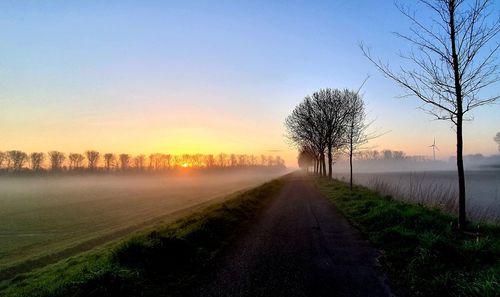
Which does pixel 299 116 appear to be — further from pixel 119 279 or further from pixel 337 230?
pixel 119 279

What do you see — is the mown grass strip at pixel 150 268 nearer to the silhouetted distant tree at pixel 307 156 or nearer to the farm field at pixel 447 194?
the farm field at pixel 447 194

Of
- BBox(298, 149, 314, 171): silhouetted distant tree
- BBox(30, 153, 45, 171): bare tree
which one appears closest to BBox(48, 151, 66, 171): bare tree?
BBox(30, 153, 45, 171): bare tree

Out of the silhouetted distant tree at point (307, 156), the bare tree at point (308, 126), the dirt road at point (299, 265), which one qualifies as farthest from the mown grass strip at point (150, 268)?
the silhouetted distant tree at point (307, 156)

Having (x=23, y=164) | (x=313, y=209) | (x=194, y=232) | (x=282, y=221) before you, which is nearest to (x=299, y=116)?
(x=313, y=209)

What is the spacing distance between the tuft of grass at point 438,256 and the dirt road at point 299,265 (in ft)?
1.73

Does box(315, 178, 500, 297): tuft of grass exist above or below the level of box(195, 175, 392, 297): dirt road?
above

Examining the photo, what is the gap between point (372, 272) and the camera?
6.89 m

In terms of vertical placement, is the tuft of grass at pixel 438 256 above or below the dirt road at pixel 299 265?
above

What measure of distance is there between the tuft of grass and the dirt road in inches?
20.8

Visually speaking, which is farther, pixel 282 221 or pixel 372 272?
pixel 282 221

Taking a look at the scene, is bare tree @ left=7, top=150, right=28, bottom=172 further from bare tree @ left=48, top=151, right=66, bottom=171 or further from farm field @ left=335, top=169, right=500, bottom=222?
farm field @ left=335, top=169, right=500, bottom=222

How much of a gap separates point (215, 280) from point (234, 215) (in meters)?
8.28

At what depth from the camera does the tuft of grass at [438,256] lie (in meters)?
5.67

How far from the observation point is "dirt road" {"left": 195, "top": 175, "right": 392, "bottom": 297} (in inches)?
236
